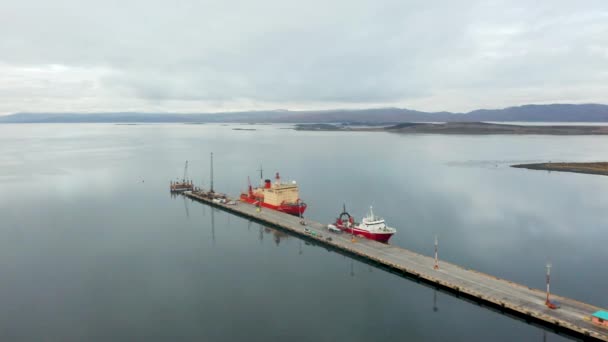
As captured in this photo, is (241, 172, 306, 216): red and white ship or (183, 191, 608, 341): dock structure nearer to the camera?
(183, 191, 608, 341): dock structure

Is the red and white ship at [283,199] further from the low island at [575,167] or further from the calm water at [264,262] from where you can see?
the low island at [575,167]

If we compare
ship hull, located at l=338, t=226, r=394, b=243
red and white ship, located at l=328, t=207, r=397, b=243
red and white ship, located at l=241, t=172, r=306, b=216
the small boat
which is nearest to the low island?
red and white ship, located at l=241, t=172, r=306, b=216

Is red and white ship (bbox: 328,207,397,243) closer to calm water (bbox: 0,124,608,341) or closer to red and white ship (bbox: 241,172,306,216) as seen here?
calm water (bbox: 0,124,608,341)

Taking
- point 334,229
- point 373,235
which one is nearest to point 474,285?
point 373,235

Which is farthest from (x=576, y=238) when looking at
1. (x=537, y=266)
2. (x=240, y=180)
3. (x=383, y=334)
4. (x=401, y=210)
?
(x=240, y=180)

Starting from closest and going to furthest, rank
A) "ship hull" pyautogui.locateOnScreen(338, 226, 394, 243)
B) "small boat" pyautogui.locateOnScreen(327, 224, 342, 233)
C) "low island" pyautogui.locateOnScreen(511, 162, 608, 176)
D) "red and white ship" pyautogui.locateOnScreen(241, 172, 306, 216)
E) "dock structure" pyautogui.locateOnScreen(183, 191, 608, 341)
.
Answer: "dock structure" pyautogui.locateOnScreen(183, 191, 608, 341) < "ship hull" pyautogui.locateOnScreen(338, 226, 394, 243) < "small boat" pyautogui.locateOnScreen(327, 224, 342, 233) < "red and white ship" pyautogui.locateOnScreen(241, 172, 306, 216) < "low island" pyautogui.locateOnScreen(511, 162, 608, 176)

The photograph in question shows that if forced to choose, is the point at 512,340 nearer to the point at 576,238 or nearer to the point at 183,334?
the point at 183,334

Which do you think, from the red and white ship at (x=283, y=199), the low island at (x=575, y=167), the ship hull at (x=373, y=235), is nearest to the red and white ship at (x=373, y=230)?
the ship hull at (x=373, y=235)
